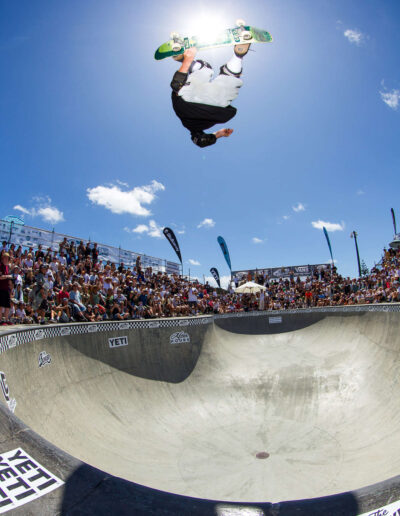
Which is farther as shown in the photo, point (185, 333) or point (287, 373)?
A: point (185, 333)

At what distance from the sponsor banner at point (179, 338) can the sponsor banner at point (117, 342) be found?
1.74 meters

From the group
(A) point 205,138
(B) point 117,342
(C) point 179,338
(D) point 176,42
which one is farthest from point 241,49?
(C) point 179,338

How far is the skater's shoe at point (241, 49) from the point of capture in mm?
3879

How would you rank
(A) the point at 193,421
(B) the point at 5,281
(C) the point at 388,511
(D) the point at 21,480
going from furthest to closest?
(A) the point at 193,421 < (B) the point at 5,281 < (D) the point at 21,480 < (C) the point at 388,511

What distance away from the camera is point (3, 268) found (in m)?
6.26

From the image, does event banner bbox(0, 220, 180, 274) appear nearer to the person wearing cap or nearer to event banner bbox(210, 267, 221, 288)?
the person wearing cap

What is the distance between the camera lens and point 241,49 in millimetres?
3902

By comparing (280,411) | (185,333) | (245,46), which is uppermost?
(245,46)

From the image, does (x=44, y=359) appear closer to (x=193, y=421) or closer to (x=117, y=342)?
(x=117, y=342)

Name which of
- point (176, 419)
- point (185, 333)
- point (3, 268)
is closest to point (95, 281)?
point (185, 333)

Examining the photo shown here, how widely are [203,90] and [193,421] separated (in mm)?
6834

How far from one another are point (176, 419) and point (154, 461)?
1671 mm

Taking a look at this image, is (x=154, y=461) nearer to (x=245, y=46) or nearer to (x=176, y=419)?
(x=176, y=419)

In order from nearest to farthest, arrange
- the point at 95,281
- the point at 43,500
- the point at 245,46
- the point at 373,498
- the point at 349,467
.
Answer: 1. the point at 373,498
2. the point at 43,500
3. the point at 245,46
4. the point at 349,467
5. the point at 95,281
